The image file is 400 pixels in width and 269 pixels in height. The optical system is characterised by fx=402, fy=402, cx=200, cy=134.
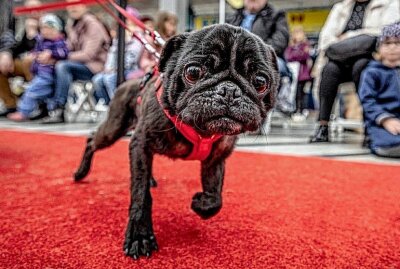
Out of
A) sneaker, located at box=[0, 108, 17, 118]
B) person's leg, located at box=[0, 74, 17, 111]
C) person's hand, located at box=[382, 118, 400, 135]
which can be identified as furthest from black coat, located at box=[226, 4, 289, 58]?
sneaker, located at box=[0, 108, 17, 118]

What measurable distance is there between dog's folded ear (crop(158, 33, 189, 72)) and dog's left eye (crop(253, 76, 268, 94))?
0.21 m

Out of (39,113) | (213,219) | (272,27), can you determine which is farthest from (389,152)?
(39,113)

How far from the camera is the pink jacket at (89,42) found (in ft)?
14.7

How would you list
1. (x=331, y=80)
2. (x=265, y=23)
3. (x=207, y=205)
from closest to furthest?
(x=207, y=205)
(x=331, y=80)
(x=265, y=23)

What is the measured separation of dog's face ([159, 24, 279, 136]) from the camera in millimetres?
833

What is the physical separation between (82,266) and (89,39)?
4.01m

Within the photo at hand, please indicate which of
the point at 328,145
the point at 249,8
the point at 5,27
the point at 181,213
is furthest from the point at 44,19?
the point at 181,213

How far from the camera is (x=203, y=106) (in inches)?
32.7

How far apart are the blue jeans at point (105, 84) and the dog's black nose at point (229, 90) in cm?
380

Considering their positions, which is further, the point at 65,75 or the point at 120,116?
the point at 65,75

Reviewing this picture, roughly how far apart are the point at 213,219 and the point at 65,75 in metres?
3.69

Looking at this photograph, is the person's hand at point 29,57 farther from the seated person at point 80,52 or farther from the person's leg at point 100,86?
the person's leg at point 100,86

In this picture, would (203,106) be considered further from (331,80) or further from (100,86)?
(100,86)

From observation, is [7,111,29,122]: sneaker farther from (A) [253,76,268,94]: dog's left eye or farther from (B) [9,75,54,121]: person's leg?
(A) [253,76,268,94]: dog's left eye
